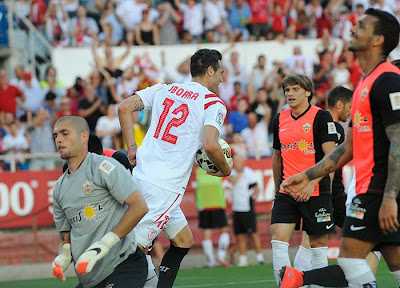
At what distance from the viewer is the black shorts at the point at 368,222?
19.8 feet

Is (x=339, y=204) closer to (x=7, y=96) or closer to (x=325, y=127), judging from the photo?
(x=325, y=127)

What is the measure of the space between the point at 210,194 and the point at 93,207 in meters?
9.94

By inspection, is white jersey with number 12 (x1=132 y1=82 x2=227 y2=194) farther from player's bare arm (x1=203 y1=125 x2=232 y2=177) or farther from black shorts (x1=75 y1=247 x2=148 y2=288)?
black shorts (x1=75 y1=247 x2=148 y2=288)

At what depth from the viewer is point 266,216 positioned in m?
17.2

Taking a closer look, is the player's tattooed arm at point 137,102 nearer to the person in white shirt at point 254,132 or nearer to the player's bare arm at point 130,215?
the player's bare arm at point 130,215

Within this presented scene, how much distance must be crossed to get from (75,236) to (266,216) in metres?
11.0

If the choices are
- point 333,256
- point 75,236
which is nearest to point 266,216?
point 333,256

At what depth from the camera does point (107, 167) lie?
20.5 ft

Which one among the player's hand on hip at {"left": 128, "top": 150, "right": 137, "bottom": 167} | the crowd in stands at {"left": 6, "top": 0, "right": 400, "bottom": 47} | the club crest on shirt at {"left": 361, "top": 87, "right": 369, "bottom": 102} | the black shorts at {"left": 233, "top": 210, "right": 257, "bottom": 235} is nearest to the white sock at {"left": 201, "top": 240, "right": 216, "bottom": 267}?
the black shorts at {"left": 233, "top": 210, "right": 257, "bottom": 235}

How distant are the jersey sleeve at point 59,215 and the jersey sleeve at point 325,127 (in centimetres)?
339

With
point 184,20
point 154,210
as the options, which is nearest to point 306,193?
point 154,210

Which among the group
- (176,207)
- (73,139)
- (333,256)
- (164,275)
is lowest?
(333,256)

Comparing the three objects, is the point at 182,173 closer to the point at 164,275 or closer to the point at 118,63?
the point at 164,275

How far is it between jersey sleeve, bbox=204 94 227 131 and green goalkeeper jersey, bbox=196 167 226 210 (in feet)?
27.1
